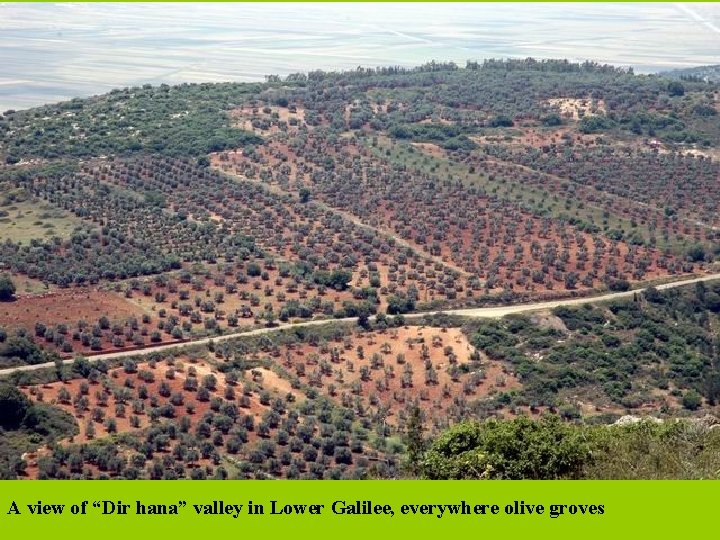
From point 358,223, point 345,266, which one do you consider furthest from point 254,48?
point 345,266

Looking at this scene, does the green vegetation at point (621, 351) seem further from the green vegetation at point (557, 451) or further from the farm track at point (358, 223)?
the green vegetation at point (557, 451)

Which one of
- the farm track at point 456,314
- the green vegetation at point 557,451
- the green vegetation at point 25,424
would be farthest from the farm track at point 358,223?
the green vegetation at point 557,451

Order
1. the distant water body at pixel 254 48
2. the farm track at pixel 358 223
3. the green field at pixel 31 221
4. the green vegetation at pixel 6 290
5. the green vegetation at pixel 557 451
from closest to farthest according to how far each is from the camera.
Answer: the green vegetation at pixel 557 451 → the green vegetation at pixel 6 290 → the farm track at pixel 358 223 → the green field at pixel 31 221 → the distant water body at pixel 254 48

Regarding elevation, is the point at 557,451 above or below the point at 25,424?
above

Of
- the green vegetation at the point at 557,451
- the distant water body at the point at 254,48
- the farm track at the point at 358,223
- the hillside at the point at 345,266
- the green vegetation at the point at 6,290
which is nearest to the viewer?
the green vegetation at the point at 557,451

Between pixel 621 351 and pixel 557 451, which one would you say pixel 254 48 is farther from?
pixel 557 451

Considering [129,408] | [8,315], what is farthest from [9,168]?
[129,408]

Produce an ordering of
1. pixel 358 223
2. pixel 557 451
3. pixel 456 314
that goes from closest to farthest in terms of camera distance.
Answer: pixel 557 451
pixel 456 314
pixel 358 223

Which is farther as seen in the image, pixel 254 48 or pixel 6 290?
pixel 254 48

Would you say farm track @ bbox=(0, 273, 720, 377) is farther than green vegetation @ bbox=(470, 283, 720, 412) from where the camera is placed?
Yes

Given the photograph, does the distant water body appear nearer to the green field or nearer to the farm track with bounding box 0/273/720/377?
the green field

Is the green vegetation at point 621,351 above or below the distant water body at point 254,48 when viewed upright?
below

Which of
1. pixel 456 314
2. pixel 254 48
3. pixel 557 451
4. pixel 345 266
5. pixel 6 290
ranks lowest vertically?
pixel 456 314

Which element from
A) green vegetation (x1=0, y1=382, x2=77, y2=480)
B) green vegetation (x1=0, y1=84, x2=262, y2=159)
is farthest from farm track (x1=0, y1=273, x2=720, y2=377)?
green vegetation (x1=0, y1=84, x2=262, y2=159)
